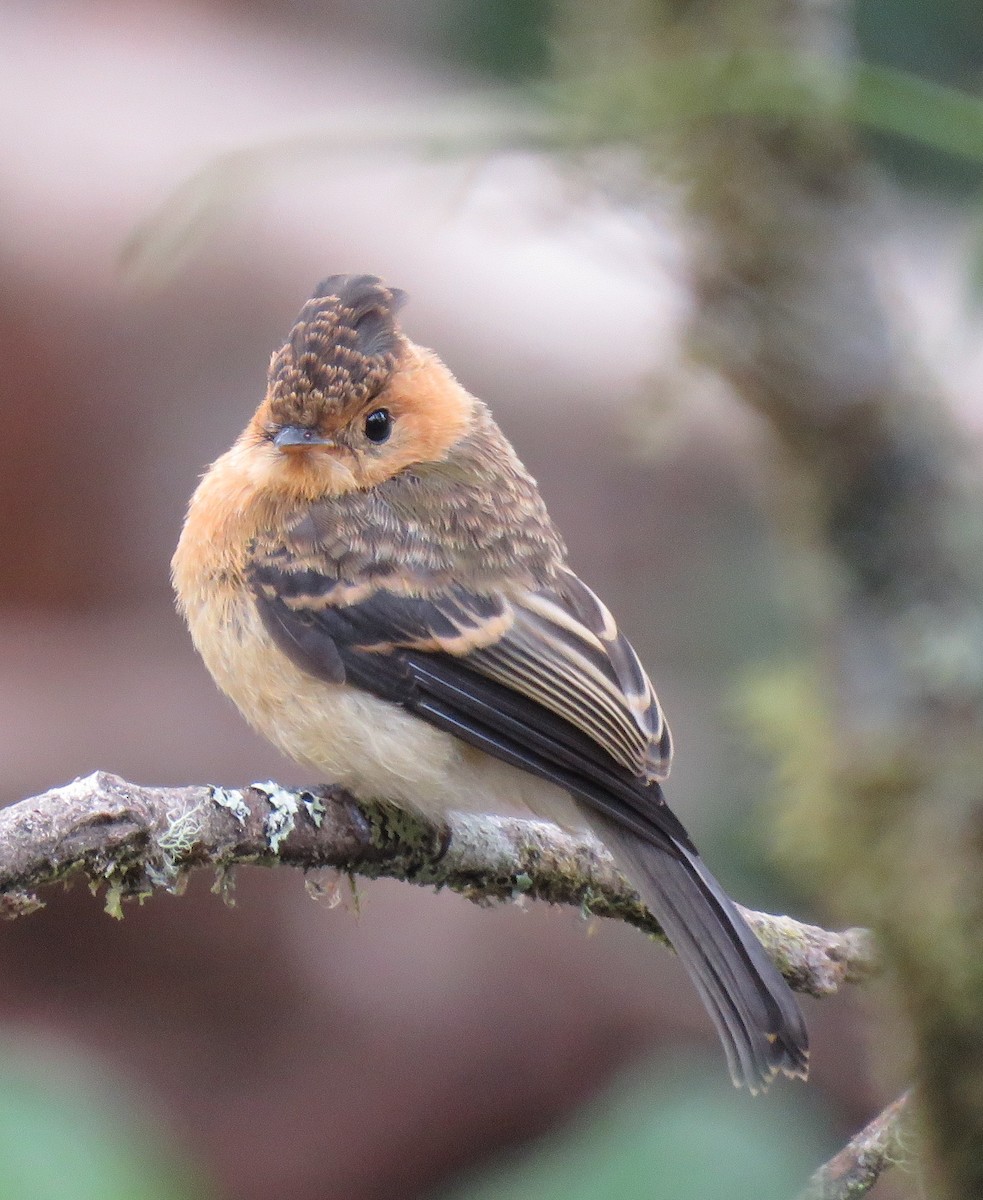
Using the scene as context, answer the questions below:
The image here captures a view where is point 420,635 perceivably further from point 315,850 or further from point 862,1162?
point 862,1162

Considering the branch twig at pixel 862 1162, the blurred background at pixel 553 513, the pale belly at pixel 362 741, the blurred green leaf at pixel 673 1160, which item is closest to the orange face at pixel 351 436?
the pale belly at pixel 362 741

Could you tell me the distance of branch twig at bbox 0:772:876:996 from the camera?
2.49m

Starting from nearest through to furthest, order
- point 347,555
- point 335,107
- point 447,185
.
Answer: point 347,555
point 447,185
point 335,107

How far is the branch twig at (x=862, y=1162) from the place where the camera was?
8.53ft

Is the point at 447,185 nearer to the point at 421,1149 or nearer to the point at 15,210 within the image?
the point at 421,1149

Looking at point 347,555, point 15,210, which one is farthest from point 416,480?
point 15,210

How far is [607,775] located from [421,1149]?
377 centimetres

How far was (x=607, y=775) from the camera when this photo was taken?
132 inches

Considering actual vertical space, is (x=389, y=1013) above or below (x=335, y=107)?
below

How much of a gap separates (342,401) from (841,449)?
169 cm

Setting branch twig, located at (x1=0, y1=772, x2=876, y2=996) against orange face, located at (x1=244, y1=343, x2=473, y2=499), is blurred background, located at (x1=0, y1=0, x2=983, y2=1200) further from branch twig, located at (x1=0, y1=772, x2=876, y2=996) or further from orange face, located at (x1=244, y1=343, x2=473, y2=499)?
orange face, located at (x1=244, y1=343, x2=473, y2=499)

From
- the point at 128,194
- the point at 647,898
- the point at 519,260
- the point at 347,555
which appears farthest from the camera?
Result: the point at 519,260

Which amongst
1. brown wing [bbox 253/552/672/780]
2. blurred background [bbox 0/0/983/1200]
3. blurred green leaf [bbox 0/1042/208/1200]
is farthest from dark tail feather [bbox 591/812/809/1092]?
blurred green leaf [bbox 0/1042/208/1200]

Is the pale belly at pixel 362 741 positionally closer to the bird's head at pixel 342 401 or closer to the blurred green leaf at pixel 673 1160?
the bird's head at pixel 342 401
